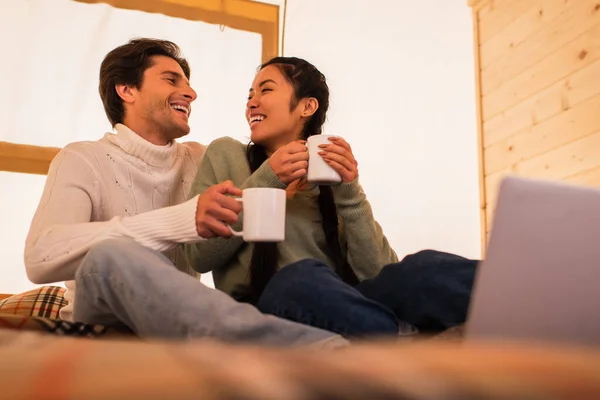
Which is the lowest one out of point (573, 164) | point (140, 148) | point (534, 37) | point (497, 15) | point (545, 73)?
point (140, 148)

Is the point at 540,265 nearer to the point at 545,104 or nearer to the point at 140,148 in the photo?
the point at 140,148

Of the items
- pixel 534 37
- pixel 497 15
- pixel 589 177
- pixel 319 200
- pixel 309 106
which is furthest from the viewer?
pixel 497 15

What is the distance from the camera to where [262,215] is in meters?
1.04

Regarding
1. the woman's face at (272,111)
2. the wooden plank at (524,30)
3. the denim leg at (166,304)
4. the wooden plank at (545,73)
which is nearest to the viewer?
the denim leg at (166,304)

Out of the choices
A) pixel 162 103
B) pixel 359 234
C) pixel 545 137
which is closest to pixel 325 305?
pixel 359 234

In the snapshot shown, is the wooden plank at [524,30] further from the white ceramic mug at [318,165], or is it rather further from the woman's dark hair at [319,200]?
the white ceramic mug at [318,165]

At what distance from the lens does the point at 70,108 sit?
2.17 metres

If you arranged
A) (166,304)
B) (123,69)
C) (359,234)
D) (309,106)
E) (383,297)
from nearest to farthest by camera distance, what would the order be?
(166,304) → (383,297) → (359,234) → (309,106) → (123,69)

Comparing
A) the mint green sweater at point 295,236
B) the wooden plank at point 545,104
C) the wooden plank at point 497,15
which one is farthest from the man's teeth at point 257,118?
the wooden plank at point 497,15

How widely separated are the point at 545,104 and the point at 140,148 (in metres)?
1.68

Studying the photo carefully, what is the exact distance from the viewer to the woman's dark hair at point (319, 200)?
4.16 ft

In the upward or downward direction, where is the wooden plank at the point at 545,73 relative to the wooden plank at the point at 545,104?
upward

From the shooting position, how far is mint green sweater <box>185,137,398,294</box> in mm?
1280

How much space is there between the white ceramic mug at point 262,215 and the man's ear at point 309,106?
557mm
